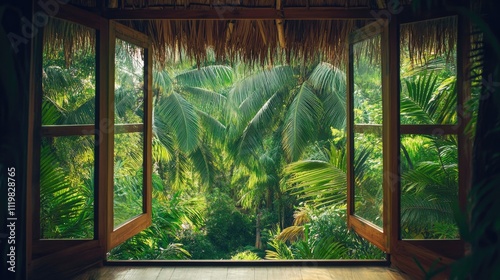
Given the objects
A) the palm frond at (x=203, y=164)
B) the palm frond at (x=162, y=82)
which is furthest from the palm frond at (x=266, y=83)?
the palm frond at (x=203, y=164)

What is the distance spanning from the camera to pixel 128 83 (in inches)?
172

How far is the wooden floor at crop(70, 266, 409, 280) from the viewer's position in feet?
12.5

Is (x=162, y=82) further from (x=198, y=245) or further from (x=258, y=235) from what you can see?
(x=258, y=235)

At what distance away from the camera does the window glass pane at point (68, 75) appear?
3.45 m

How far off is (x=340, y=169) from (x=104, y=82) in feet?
15.0

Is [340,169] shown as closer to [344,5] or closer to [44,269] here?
[344,5]

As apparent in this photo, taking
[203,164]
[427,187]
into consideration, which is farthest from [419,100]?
[203,164]

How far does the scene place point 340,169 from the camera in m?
8.07

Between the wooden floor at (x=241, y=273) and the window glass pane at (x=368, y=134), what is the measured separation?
314mm

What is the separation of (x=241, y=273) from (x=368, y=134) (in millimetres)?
1150

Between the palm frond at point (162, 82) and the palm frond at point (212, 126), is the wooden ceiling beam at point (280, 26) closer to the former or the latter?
the palm frond at point (162, 82)

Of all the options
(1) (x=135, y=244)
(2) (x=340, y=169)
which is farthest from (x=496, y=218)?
(1) (x=135, y=244)

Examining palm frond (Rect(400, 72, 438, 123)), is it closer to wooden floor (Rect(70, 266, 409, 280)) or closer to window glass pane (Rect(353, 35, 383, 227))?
window glass pane (Rect(353, 35, 383, 227))

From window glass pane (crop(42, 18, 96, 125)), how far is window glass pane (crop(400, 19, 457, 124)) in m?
1.72
